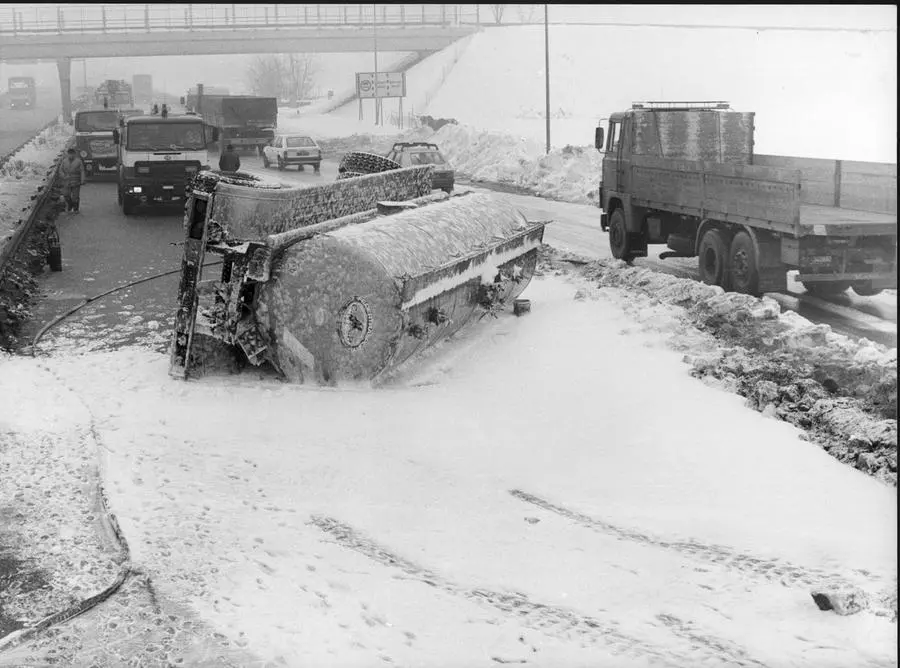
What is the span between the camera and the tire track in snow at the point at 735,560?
6027 mm

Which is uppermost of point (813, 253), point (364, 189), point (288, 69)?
point (288, 69)

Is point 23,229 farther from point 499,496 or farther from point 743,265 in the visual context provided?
point 499,496

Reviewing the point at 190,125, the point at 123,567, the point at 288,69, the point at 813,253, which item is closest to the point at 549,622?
the point at 123,567

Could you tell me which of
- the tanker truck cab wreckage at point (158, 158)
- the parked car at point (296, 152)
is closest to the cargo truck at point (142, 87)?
the parked car at point (296, 152)

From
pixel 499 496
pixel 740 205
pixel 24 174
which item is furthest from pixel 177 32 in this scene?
pixel 499 496

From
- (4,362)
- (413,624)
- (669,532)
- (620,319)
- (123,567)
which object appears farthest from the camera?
(620,319)

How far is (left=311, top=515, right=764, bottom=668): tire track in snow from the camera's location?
525 cm

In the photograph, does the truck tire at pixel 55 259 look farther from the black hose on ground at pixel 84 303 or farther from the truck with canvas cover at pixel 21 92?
the truck with canvas cover at pixel 21 92

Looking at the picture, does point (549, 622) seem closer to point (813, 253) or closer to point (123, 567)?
point (123, 567)

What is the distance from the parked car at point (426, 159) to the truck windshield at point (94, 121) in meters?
9.03

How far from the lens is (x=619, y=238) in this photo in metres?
18.2

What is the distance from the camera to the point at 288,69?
2623 inches

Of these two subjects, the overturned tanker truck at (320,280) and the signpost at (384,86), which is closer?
the overturned tanker truck at (320,280)

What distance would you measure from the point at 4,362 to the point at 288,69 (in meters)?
58.2
